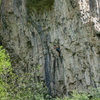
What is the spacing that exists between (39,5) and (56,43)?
305 centimetres

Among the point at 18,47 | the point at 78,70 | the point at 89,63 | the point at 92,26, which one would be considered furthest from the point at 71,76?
the point at 18,47

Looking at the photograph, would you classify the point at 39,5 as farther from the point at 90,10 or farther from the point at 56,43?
the point at 90,10

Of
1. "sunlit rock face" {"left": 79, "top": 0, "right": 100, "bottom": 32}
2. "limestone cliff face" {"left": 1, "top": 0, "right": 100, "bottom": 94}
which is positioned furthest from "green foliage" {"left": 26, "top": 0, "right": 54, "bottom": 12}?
"sunlit rock face" {"left": 79, "top": 0, "right": 100, "bottom": 32}

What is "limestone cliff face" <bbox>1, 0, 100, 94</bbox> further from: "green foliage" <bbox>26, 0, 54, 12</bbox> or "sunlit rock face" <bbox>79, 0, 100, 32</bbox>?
"green foliage" <bbox>26, 0, 54, 12</bbox>

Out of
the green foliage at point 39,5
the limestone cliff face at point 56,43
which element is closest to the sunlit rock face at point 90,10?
the limestone cliff face at point 56,43

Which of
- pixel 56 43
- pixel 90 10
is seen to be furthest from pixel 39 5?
pixel 90 10

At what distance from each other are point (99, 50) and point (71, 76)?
2318 millimetres

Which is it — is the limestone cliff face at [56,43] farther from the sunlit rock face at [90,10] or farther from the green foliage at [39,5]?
the green foliage at [39,5]

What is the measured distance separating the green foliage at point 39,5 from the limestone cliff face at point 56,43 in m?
0.28

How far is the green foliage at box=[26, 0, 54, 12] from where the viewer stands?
43.3 feet

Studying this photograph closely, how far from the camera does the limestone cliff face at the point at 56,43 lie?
416 inches

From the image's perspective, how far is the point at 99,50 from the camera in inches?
400

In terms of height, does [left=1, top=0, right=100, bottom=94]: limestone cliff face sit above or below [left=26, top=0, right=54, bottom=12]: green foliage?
below

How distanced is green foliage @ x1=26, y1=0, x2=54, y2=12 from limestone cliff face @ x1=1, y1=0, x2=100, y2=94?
0.93 feet
